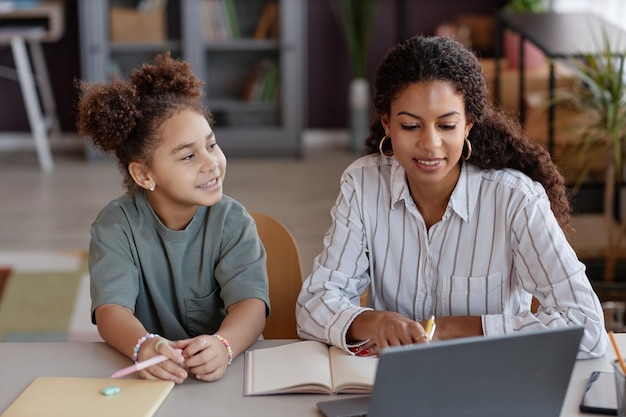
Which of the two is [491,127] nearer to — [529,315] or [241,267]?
[529,315]

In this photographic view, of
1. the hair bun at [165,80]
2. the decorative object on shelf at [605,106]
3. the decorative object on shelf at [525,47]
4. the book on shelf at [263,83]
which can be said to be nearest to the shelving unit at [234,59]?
the book on shelf at [263,83]

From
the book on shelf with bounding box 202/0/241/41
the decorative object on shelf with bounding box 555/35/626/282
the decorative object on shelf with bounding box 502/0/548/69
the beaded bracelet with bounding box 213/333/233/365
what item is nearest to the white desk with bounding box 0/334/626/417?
the beaded bracelet with bounding box 213/333/233/365

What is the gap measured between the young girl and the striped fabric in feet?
0.46

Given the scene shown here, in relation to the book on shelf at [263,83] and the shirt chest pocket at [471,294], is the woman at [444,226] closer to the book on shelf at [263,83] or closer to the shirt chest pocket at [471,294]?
the shirt chest pocket at [471,294]

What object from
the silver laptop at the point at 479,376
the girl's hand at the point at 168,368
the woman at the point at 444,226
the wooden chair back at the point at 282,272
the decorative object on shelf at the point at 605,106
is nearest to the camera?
the silver laptop at the point at 479,376

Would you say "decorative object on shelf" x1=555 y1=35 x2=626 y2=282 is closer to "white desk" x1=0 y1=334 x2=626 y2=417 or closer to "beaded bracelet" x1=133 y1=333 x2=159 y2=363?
"white desk" x1=0 y1=334 x2=626 y2=417

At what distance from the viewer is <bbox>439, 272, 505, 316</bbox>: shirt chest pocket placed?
1.62 m

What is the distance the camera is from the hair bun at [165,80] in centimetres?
166

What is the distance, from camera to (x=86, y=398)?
1.26 m

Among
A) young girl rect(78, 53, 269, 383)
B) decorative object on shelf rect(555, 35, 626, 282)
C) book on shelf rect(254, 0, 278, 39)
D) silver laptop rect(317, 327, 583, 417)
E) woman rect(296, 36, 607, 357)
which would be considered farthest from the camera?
book on shelf rect(254, 0, 278, 39)

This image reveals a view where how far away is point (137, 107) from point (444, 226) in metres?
0.56

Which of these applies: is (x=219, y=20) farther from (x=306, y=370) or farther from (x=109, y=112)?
(x=306, y=370)

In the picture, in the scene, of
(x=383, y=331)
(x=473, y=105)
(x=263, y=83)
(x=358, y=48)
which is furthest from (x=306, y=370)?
(x=358, y=48)

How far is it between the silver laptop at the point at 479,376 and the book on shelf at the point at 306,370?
17 cm
